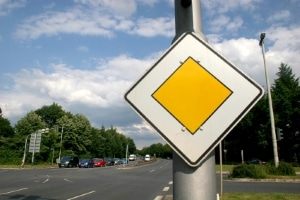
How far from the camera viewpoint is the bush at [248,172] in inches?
829

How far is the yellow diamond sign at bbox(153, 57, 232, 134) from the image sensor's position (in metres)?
1.91

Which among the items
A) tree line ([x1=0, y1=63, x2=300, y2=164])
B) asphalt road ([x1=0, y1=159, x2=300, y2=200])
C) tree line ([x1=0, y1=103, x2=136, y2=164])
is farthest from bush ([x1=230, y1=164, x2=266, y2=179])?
tree line ([x1=0, y1=103, x2=136, y2=164])

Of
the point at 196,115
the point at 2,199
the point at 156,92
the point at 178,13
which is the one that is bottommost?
the point at 2,199

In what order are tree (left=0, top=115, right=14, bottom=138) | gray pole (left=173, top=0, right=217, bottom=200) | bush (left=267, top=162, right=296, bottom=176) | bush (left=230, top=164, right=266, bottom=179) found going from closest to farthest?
gray pole (left=173, top=0, right=217, bottom=200) < bush (left=230, top=164, right=266, bottom=179) < bush (left=267, top=162, right=296, bottom=176) < tree (left=0, top=115, right=14, bottom=138)

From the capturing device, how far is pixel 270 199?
396 inches

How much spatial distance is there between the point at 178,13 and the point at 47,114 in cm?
9999

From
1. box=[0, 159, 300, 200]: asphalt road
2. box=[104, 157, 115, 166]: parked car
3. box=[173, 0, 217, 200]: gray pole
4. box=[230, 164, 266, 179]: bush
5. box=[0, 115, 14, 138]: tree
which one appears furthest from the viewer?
box=[0, 115, 14, 138]: tree

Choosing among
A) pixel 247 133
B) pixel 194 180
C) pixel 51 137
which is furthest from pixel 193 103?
pixel 51 137

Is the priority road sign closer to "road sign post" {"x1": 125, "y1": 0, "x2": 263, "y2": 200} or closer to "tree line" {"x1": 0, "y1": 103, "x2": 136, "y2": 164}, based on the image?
"road sign post" {"x1": 125, "y1": 0, "x2": 263, "y2": 200}

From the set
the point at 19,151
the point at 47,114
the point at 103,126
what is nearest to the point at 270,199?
the point at 19,151

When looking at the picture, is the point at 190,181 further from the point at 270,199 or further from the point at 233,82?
the point at 270,199

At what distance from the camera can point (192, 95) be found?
1920 mm

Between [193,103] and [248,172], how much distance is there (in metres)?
21.0

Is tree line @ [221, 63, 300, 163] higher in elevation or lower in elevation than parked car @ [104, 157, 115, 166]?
higher
